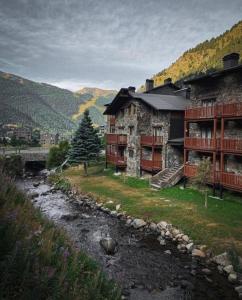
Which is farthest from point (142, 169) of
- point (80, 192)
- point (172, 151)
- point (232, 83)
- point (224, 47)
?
point (224, 47)

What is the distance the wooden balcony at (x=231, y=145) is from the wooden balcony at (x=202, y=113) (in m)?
2.73

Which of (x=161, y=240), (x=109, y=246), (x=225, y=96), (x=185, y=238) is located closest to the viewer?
(x=109, y=246)

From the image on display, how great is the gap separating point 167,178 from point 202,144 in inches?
234

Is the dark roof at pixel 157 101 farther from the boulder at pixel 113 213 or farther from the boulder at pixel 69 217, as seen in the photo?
the boulder at pixel 69 217

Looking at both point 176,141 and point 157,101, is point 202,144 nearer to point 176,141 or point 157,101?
point 176,141

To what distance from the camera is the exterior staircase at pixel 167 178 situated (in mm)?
29891

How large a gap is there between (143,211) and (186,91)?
83.0 ft

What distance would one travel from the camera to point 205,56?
303ft

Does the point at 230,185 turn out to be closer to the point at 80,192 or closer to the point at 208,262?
the point at 208,262

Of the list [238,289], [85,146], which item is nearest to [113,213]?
[238,289]

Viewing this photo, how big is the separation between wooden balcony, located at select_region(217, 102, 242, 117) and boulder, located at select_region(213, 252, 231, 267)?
12424 millimetres

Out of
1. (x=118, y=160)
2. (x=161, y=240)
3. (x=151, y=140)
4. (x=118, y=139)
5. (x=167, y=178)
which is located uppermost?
(x=118, y=139)

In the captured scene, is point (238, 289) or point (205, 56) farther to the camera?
point (205, 56)

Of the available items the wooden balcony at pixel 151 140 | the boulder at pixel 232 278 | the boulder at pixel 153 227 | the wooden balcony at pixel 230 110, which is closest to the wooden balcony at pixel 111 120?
the wooden balcony at pixel 151 140
